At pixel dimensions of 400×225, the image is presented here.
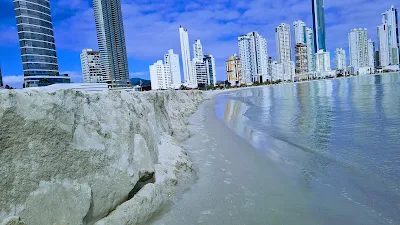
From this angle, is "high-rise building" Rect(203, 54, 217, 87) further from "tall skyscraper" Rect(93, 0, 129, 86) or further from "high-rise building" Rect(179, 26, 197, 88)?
"tall skyscraper" Rect(93, 0, 129, 86)

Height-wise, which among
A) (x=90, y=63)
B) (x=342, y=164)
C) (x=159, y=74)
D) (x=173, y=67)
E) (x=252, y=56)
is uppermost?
(x=252, y=56)

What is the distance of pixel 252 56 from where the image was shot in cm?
19450

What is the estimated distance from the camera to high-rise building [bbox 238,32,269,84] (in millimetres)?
192625

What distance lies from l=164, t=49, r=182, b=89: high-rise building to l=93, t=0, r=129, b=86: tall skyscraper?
178 ft

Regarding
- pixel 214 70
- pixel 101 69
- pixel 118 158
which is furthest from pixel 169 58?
pixel 118 158

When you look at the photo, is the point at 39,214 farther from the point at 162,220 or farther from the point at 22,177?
the point at 162,220

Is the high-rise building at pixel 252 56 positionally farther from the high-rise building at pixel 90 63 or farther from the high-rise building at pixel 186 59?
the high-rise building at pixel 90 63

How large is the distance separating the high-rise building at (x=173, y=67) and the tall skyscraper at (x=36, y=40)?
96.9 meters

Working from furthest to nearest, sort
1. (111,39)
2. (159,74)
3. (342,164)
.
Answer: (159,74), (111,39), (342,164)

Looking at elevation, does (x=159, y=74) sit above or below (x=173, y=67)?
below

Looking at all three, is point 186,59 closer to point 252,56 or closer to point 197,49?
point 197,49

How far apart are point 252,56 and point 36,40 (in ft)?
527

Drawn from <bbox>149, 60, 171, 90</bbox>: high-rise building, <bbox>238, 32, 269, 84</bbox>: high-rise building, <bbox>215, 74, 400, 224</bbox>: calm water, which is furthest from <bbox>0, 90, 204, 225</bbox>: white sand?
<bbox>238, 32, 269, 84</bbox>: high-rise building

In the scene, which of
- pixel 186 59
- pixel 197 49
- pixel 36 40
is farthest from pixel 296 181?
pixel 197 49
